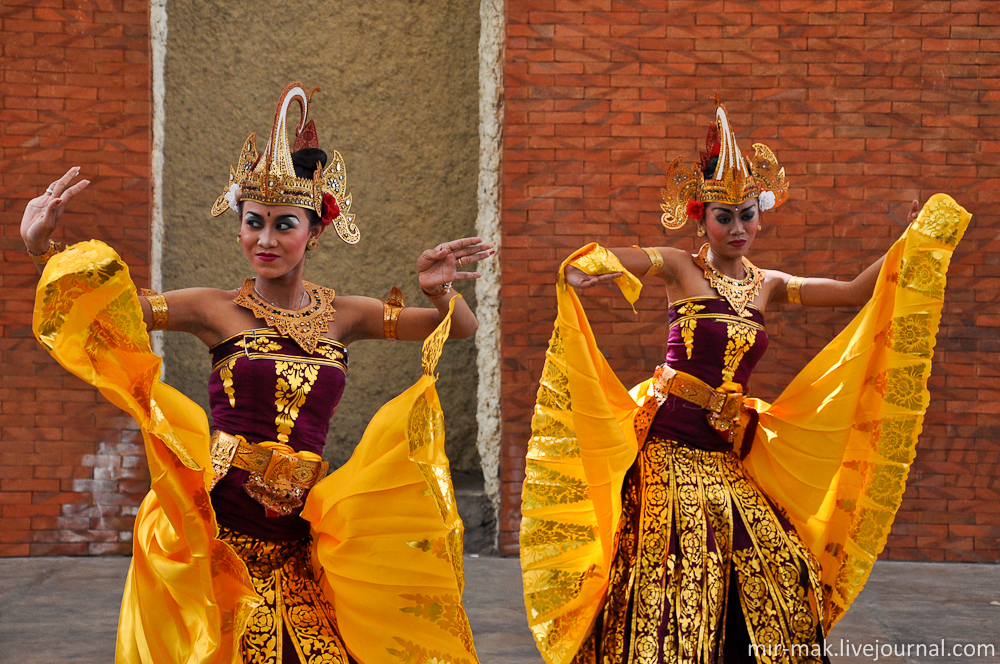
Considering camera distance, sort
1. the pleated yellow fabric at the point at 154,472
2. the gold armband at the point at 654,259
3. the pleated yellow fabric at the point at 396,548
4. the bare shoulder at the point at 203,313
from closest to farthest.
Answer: the pleated yellow fabric at the point at 154,472 → the pleated yellow fabric at the point at 396,548 → the bare shoulder at the point at 203,313 → the gold armband at the point at 654,259

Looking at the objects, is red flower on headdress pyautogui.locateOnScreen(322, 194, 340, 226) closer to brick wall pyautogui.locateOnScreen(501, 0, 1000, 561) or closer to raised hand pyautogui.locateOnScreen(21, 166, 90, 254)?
raised hand pyautogui.locateOnScreen(21, 166, 90, 254)

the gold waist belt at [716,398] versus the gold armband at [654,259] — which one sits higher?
the gold armband at [654,259]

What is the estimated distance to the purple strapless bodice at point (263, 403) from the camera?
2.42 m

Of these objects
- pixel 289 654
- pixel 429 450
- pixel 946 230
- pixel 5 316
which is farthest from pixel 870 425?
pixel 5 316

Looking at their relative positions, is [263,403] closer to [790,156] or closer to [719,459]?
[719,459]

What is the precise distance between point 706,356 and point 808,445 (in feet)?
1.71

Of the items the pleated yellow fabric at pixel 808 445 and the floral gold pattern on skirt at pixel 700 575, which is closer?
the floral gold pattern on skirt at pixel 700 575

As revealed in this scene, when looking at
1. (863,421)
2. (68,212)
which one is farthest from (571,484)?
(68,212)

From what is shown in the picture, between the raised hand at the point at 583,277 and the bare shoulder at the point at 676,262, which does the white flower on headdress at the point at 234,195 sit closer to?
the raised hand at the point at 583,277

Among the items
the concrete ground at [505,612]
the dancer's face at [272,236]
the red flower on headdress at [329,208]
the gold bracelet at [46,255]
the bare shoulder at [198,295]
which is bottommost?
the concrete ground at [505,612]

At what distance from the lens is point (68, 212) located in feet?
17.5

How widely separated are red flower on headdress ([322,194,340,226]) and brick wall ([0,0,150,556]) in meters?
2.99

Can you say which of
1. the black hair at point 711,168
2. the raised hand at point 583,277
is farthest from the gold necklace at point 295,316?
the black hair at point 711,168

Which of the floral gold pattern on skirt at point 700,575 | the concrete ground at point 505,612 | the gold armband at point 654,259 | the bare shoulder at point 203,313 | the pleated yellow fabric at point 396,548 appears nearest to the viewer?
the pleated yellow fabric at point 396,548
